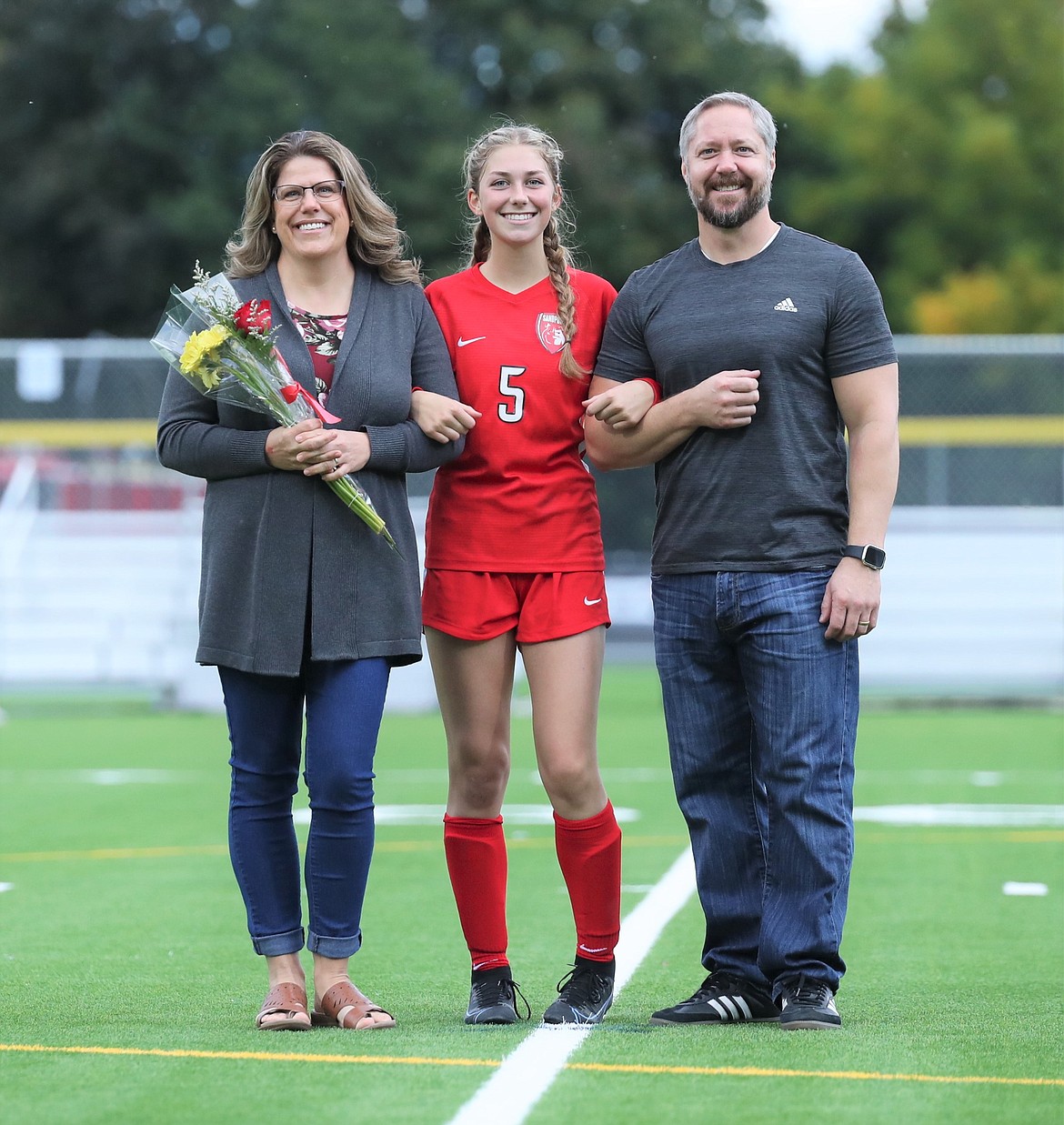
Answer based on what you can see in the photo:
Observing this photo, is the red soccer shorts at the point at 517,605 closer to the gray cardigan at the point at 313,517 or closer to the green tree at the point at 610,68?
the gray cardigan at the point at 313,517

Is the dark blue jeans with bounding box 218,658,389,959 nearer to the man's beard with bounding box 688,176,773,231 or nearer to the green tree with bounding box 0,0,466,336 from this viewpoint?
the man's beard with bounding box 688,176,773,231

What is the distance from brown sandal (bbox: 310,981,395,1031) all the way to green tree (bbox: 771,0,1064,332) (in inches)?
1258

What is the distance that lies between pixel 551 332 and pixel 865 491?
797 millimetres

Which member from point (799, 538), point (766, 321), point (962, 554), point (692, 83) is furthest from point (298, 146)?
point (692, 83)

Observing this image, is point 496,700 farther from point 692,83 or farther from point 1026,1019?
point 692,83

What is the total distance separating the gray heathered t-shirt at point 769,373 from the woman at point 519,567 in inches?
6.5

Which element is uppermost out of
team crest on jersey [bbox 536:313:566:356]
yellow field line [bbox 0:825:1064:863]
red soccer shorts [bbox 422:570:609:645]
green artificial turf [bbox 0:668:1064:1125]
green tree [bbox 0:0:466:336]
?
green tree [bbox 0:0:466:336]

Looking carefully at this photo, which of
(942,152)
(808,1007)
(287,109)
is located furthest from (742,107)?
(942,152)

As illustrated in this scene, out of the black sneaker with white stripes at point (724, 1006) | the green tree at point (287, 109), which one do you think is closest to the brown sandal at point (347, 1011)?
the black sneaker with white stripes at point (724, 1006)

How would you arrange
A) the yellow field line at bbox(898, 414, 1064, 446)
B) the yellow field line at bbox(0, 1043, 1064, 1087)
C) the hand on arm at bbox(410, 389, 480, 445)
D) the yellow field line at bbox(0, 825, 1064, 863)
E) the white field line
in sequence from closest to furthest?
1. the white field line
2. the yellow field line at bbox(0, 1043, 1064, 1087)
3. the hand on arm at bbox(410, 389, 480, 445)
4. the yellow field line at bbox(0, 825, 1064, 863)
5. the yellow field line at bbox(898, 414, 1064, 446)

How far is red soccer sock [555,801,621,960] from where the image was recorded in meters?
4.53

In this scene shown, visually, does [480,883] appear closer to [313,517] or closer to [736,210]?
[313,517]

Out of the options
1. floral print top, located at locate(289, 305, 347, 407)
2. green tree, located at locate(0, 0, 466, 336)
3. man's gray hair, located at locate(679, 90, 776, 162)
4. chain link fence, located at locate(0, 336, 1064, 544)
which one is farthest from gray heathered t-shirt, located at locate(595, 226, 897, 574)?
green tree, located at locate(0, 0, 466, 336)

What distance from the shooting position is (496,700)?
177 inches
